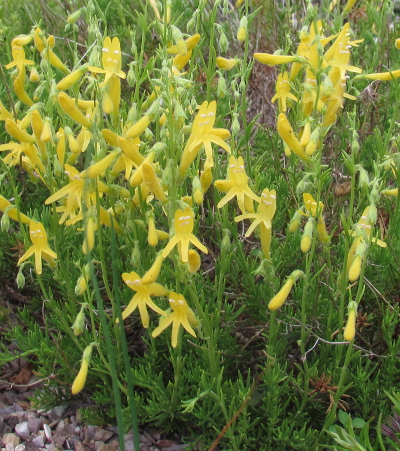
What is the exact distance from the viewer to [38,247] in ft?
7.22

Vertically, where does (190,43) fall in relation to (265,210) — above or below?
above

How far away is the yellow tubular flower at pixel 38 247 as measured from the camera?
84.2 inches

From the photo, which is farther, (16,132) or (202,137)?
(16,132)

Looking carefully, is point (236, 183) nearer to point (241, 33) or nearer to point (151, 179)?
point (151, 179)

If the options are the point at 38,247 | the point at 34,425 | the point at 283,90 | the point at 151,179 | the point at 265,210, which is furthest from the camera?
the point at 283,90

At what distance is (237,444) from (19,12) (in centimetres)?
464

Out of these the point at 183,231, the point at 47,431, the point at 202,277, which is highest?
the point at 183,231

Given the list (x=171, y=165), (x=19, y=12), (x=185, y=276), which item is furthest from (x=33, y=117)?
(x=19, y=12)

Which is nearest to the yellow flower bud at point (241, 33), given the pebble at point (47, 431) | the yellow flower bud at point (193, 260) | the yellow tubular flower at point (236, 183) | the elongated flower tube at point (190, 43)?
the elongated flower tube at point (190, 43)

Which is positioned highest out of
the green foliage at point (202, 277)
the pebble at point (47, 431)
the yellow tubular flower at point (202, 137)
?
the yellow tubular flower at point (202, 137)

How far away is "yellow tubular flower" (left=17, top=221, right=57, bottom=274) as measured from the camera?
2.14 meters

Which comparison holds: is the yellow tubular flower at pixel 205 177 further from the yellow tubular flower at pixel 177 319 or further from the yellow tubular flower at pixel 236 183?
the yellow tubular flower at pixel 177 319

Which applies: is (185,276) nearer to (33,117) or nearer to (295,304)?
(33,117)

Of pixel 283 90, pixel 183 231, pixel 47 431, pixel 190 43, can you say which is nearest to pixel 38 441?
pixel 47 431
